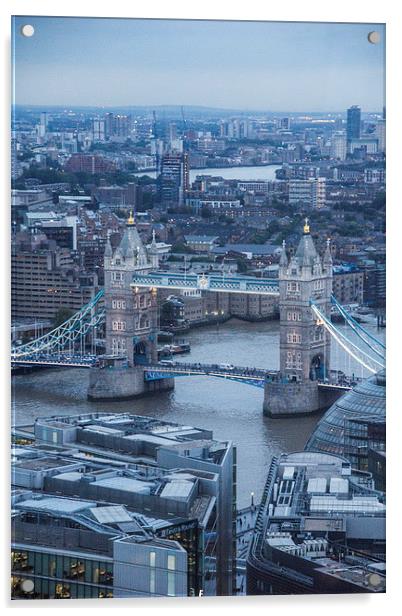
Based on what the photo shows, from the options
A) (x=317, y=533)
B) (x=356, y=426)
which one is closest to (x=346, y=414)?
(x=356, y=426)

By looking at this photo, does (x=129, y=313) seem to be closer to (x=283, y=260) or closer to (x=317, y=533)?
(x=283, y=260)

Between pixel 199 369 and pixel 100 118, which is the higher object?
pixel 100 118

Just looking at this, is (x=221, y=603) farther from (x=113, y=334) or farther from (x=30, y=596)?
(x=113, y=334)

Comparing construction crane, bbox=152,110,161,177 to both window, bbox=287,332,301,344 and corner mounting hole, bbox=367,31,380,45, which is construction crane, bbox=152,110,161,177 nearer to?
corner mounting hole, bbox=367,31,380,45

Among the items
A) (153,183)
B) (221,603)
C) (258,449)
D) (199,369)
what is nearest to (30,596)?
(221,603)

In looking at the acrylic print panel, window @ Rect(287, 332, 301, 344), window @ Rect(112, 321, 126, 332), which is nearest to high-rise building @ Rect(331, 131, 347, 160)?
the acrylic print panel

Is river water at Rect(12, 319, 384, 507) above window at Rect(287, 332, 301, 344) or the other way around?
the other way around

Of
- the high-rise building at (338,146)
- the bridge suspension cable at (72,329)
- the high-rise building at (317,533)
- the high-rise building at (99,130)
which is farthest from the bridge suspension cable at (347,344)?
the high-rise building at (317,533)
